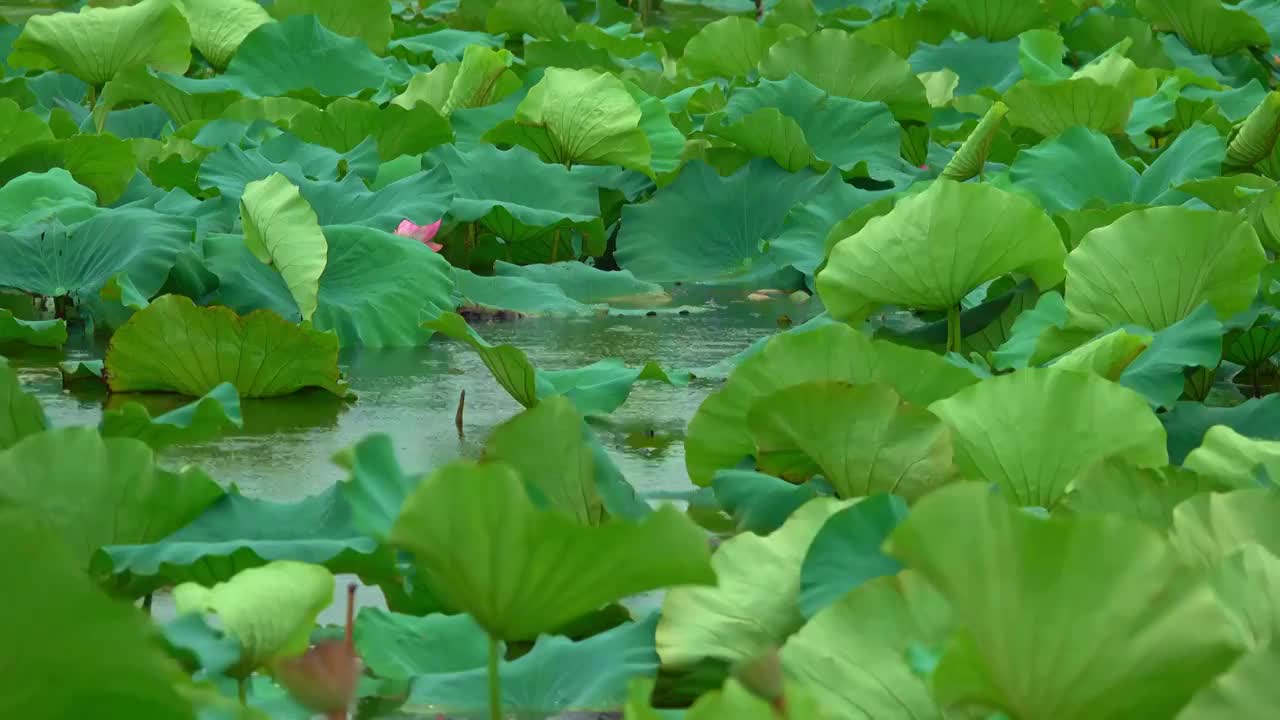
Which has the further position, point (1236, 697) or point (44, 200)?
point (44, 200)

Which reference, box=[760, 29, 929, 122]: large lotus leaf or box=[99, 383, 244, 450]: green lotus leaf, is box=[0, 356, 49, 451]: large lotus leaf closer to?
box=[99, 383, 244, 450]: green lotus leaf

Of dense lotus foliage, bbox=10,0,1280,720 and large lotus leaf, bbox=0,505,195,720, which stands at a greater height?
large lotus leaf, bbox=0,505,195,720

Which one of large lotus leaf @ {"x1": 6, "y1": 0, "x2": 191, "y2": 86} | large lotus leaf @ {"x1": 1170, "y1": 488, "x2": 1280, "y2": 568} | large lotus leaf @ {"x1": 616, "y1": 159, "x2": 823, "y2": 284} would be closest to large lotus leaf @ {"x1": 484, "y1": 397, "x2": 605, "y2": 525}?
large lotus leaf @ {"x1": 1170, "y1": 488, "x2": 1280, "y2": 568}

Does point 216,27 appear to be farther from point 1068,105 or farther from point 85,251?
point 1068,105

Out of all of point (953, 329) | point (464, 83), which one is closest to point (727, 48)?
point (464, 83)

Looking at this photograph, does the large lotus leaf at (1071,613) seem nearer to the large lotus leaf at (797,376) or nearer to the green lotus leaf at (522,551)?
the green lotus leaf at (522,551)

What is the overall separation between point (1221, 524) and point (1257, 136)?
4.91 ft

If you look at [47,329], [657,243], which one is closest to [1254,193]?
[657,243]

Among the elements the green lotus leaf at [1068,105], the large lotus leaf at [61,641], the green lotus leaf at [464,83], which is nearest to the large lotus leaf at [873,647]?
the large lotus leaf at [61,641]

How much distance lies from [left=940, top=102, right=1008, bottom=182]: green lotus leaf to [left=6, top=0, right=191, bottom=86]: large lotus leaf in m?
1.32

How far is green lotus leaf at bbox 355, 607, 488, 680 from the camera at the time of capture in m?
1.17

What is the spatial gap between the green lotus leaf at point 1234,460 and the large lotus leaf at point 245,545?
0.56m

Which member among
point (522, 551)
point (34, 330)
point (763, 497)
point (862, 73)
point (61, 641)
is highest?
point (61, 641)

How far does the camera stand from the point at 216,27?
138 inches
